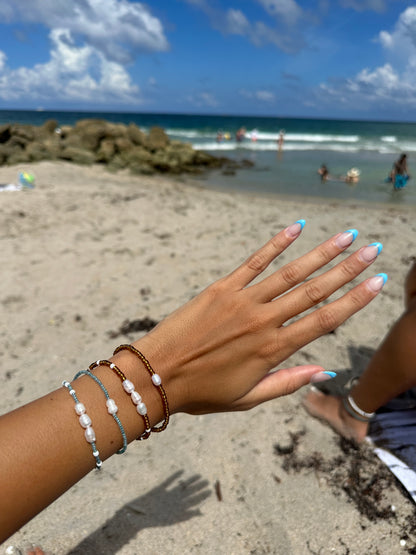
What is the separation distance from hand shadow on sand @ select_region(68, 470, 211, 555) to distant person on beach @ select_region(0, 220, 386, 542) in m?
0.87

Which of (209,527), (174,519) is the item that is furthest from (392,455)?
(174,519)

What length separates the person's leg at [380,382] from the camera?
1920 millimetres

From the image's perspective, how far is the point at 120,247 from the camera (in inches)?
204

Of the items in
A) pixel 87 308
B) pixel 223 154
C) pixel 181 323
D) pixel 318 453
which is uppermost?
pixel 223 154

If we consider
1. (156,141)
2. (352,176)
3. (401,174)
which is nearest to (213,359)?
(401,174)

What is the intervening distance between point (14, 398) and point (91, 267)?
2.25 metres

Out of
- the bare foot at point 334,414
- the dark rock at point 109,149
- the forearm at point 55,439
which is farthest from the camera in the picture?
the dark rock at point 109,149

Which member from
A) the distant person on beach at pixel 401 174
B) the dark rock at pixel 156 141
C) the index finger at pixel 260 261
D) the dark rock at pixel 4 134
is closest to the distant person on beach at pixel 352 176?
the distant person on beach at pixel 401 174

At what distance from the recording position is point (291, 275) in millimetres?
1296

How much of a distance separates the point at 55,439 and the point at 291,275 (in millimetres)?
910

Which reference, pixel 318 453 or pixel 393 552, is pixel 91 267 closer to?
pixel 318 453

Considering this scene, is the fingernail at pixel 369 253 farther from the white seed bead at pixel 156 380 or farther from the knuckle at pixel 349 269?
the white seed bead at pixel 156 380

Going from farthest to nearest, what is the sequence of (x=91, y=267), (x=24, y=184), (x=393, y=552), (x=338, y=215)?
(x=24, y=184), (x=338, y=215), (x=91, y=267), (x=393, y=552)

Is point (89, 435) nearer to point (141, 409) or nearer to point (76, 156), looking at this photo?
point (141, 409)
